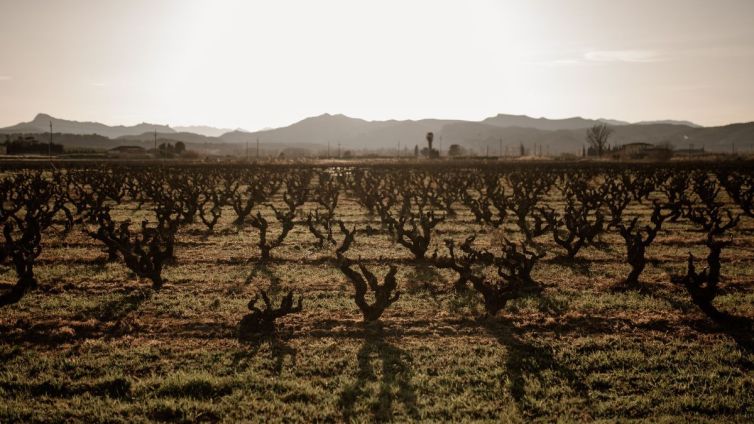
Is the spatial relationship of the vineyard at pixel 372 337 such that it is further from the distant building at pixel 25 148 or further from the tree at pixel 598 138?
the distant building at pixel 25 148

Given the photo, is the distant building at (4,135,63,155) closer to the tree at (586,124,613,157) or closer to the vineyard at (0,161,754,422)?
the vineyard at (0,161,754,422)

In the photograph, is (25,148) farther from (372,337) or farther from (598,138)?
(598,138)

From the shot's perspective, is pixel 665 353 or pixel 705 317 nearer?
pixel 665 353

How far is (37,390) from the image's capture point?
6949 millimetres

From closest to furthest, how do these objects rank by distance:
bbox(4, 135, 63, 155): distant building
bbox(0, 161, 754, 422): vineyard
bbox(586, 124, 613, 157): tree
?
1. bbox(0, 161, 754, 422): vineyard
2. bbox(4, 135, 63, 155): distant building
3. bbox(586, 124, 613, 157): tree

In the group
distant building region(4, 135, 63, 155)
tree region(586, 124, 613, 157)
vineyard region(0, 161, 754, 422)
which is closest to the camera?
vineyard region(0, 161, 754, 422)

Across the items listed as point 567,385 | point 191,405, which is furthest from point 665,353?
point 191,405

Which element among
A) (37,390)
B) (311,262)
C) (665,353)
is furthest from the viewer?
(311,262)

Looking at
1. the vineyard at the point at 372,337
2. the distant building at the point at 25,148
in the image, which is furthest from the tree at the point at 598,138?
the distant building at the point at 25,148

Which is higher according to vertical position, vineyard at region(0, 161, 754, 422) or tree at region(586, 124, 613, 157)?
tree at region(586, 124, 613, 157)

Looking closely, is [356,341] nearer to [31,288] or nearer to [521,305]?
[521,305]

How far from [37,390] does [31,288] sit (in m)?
5.77

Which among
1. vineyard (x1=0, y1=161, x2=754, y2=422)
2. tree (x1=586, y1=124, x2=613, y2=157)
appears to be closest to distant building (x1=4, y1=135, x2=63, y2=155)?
vineyard (x1=0, y1=161, x2=754, y2=422)

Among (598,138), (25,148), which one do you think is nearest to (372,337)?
(25,148)
